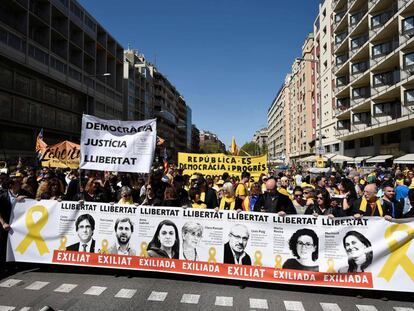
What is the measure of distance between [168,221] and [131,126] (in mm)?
2022

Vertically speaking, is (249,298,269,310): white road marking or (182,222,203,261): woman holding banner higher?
(182,222,203,261): woman holding banner

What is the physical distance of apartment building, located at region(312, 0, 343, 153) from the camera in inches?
1922

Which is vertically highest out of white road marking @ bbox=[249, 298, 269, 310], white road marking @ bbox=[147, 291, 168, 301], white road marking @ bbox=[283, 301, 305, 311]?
white road marking @ bbox=[147, 291, 168, 301]

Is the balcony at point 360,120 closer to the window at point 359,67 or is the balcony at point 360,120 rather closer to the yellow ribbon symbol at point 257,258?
the window at point 359,67

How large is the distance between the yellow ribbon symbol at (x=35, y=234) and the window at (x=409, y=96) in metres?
28.0

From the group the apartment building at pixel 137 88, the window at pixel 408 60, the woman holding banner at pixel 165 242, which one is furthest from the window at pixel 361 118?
the apartment building at pixel 137 88

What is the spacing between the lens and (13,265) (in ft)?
21.9

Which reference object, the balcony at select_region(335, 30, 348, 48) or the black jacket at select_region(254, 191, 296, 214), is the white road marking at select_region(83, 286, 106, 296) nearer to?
the black jacket at select_region(254, 191, 296, 214)

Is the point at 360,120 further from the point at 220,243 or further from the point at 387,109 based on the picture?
the point at 220,243

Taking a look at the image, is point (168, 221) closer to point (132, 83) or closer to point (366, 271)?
point (366, 271)

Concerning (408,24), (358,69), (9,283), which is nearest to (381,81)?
(358,69)

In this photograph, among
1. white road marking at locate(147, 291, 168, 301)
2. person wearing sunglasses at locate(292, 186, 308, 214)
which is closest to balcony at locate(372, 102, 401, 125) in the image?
person wearing sunglasses at locate(292, 186, 308, 214)

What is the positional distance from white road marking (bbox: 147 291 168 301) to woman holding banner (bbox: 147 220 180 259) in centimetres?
74

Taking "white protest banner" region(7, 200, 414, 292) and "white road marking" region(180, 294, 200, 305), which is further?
"white protest banner" region(7, 200, 414, 292)
